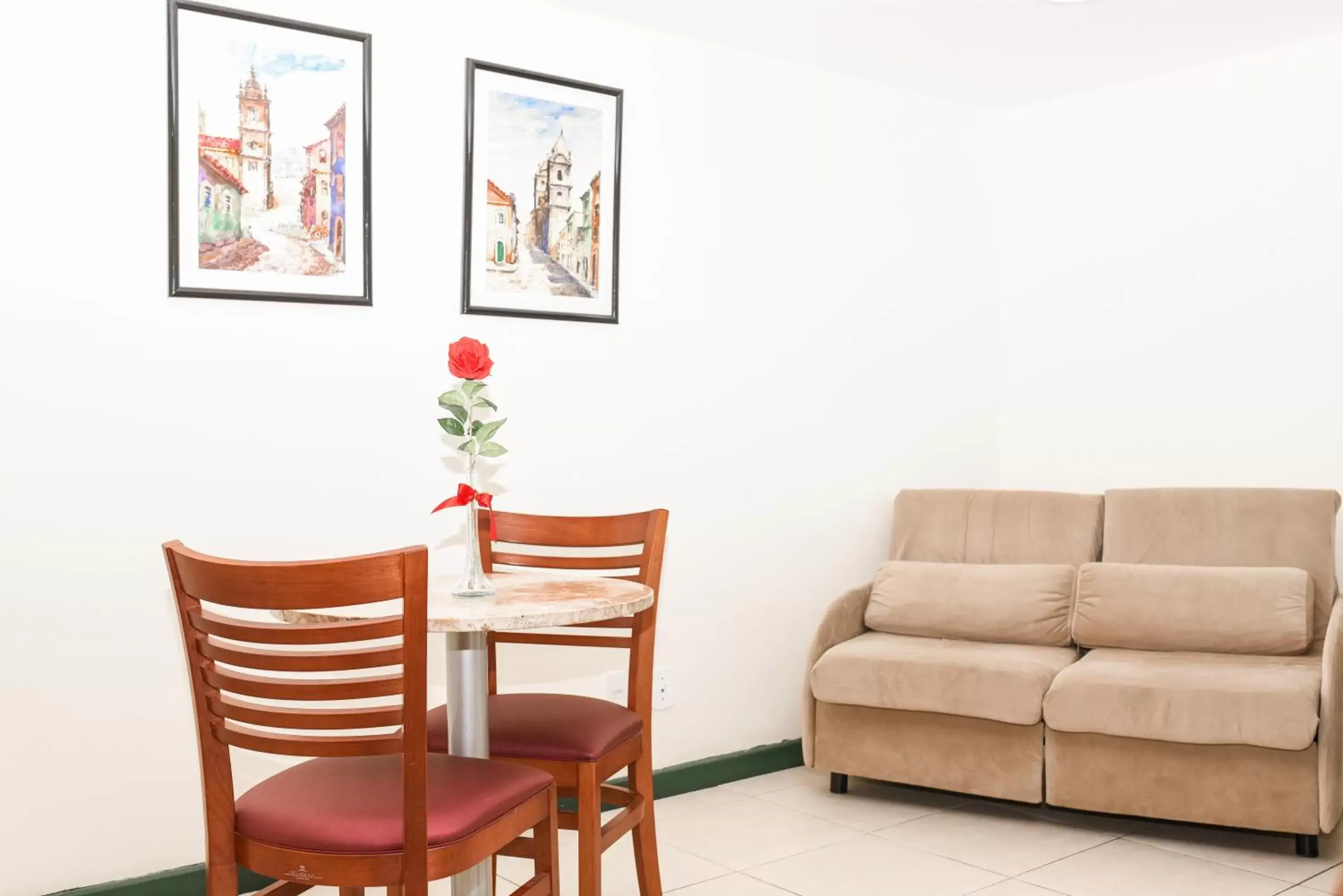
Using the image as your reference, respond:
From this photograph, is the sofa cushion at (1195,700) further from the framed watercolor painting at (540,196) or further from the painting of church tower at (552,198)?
the painting of church tower at (552,198)

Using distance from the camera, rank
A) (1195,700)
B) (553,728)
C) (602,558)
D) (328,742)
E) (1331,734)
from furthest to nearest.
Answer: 1. (1195,700)
2. (1331,734)
3. (602,558)
4. (553,728)
5. (328,742)

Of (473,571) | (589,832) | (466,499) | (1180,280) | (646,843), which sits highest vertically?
(1180,280)

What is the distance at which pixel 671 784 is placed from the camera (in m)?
3.66

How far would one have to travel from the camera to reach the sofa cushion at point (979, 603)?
362 cm

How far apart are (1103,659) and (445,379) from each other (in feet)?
6.65

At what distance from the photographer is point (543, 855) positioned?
208cm

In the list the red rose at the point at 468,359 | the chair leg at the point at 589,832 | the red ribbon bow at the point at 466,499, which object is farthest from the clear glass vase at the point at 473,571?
the chair leg at the point at 589,832

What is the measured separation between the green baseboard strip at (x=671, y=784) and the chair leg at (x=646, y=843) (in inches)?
27.8

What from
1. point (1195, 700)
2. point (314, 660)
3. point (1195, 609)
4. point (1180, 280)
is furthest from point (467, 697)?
point (1180, 280)

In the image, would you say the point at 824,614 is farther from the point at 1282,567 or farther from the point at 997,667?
the point at 1282,567

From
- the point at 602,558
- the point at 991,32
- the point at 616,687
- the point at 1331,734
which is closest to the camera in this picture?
the point at 602,558

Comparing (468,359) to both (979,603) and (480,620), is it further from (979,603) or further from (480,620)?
(979,603)

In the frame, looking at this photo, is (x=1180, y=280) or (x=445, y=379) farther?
(x=1180, y=280)

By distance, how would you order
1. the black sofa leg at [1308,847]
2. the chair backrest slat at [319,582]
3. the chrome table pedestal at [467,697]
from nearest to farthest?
1. the chair backrest slat at [319,582]
2. the chrome table pedestal at [467,697]
3. the black sofa leg at [1308,847]
